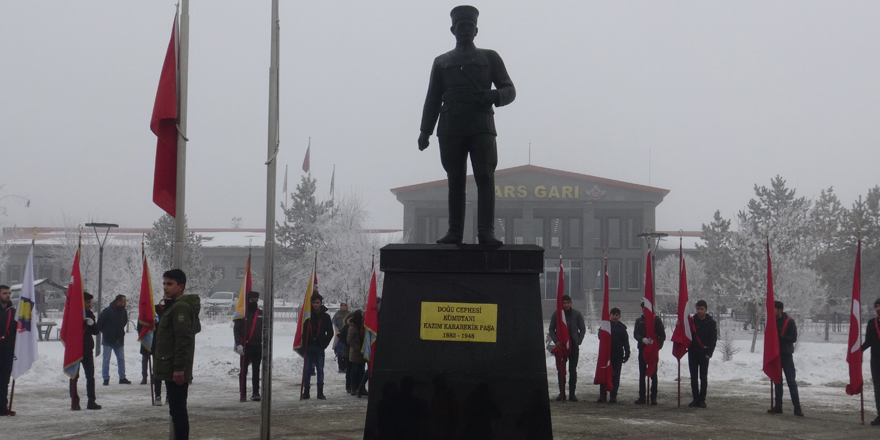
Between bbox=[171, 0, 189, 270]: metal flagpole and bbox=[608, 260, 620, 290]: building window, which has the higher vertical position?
bbox=[171, 0, 189, 270]: metal flagpole

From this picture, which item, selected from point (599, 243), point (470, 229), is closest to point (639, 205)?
point (599, 243)

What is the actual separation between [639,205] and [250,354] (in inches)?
1918

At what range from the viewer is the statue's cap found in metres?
6.95

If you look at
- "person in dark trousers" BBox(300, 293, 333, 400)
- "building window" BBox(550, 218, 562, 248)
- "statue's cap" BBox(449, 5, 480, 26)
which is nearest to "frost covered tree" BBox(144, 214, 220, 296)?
"building window" BBox(550, 218, 562, 248)

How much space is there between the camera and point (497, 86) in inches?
279

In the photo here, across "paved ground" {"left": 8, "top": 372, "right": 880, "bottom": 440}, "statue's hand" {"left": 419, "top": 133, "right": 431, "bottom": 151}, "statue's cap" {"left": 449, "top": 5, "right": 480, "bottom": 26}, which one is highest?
"statue's cap" {"left": 449, "top": 5, "right": 480, "bottom": 26}

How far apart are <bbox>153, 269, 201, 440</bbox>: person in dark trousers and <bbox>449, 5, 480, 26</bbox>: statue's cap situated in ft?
12.1

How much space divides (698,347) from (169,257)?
37.6 meters

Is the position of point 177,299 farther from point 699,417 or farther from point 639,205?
point 639,205

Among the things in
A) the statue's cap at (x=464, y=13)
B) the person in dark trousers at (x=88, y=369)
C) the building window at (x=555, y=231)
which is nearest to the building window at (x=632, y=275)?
the building window at (x=555, y=231)

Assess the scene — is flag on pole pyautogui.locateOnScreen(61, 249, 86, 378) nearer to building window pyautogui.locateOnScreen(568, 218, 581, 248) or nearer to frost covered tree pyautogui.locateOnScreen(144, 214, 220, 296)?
frost covered tree pyautogui.locateOnScreen(144, 214, 220, 296)

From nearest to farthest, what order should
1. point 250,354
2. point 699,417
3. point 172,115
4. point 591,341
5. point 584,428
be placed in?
point 172,115
point 584,428
point 699,417
point 250,354
point 591,341

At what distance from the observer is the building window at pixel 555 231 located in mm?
58188

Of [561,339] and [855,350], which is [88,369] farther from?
[855,350]
